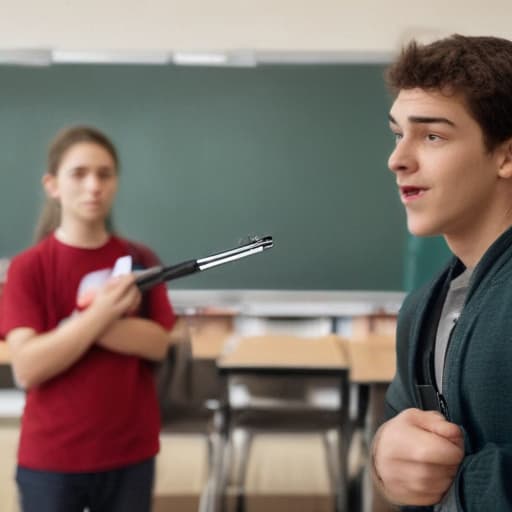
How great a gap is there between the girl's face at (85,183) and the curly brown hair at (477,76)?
103 cm

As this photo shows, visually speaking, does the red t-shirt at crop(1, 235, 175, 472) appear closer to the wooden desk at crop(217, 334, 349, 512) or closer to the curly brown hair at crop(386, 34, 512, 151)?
the wooden desk at crop(217, 334, 349, 512)

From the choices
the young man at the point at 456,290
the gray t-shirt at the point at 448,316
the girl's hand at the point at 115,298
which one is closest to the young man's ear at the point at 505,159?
the young man at the point at 456,290

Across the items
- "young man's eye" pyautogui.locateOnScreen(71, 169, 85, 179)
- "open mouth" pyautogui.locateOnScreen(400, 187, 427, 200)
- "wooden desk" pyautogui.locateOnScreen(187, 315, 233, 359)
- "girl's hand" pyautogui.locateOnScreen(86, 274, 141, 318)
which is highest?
"young man's eye" pyautogui.locateOnScreen(71, 169, 85, 179)

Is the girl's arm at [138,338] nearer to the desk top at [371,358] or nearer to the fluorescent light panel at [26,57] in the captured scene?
the desk top at [371,358]

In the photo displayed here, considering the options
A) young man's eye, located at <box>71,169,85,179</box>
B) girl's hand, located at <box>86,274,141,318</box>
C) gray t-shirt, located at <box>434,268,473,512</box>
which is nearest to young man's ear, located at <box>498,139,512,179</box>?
gray t-shirt, located at <box>434,268,473,512</box>

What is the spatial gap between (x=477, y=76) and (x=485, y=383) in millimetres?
348

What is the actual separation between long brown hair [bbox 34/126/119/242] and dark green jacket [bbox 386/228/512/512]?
1.18 m

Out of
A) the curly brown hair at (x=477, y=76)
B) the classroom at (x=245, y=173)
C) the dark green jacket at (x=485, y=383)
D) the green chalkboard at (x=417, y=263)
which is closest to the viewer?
the dark green jacket at (x=485, y=383)

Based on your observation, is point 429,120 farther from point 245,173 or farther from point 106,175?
point 245,173

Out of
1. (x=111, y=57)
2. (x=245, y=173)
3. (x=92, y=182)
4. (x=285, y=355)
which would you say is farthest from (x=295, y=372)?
(x=111, y=57)

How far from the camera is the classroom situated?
6.62 feet

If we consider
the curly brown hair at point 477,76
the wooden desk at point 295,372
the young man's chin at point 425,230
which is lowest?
the wooden desk at point 295,372

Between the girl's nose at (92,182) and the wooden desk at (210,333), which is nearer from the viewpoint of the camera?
the girl's nose at (92,182)

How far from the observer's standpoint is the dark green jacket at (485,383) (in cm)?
66
